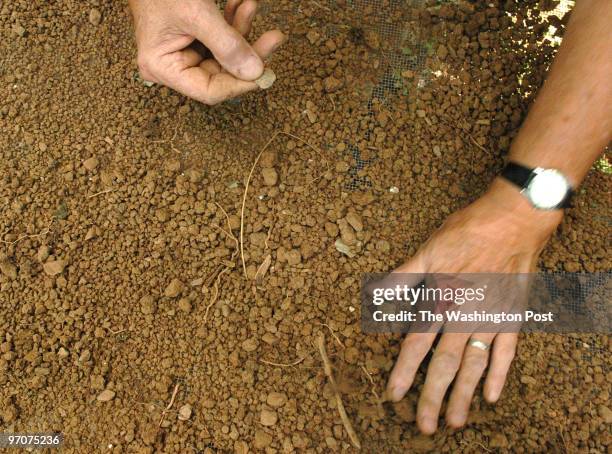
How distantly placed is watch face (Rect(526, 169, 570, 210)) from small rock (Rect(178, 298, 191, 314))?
32.4 inches

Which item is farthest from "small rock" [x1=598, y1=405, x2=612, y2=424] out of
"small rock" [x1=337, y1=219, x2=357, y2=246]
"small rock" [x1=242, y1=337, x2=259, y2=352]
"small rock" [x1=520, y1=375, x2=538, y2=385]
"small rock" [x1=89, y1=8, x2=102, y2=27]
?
"small rock" [x1=89, y1=8, x2=102, y2=27]

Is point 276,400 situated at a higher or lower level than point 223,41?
lower

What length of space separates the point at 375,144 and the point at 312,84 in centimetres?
23

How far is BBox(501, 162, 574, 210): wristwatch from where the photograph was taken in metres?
1.17

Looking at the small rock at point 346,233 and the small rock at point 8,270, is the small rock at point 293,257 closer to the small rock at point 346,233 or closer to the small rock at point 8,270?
the small rock at point 346,233

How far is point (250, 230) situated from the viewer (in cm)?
131

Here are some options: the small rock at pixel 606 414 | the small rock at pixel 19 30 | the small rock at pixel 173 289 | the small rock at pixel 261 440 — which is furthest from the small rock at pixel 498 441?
the small rock at pixel 19 30

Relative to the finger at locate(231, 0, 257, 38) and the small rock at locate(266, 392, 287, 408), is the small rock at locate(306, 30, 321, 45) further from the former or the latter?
the small rock at locate(266, 392, 287, 408)

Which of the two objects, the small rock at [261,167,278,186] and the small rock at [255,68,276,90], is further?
the small rock at [261,167,278,186]

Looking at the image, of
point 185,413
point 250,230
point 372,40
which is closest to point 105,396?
point 185,413

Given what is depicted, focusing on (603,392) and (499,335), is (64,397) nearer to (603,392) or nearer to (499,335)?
(499,335)

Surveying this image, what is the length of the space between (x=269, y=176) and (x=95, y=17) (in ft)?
2.17

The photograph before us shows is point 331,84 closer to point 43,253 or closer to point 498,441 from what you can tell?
point 43,253

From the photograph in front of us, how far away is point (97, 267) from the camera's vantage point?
4.25 ft
